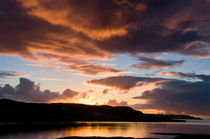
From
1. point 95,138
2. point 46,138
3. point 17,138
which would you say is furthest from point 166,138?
point 17,138

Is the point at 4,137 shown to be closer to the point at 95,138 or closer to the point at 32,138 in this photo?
the point at 32,138

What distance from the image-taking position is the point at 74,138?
229ft

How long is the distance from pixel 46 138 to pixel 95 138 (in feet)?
53.8

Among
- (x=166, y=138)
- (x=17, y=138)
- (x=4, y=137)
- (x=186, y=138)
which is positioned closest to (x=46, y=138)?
(x=17, y=138)

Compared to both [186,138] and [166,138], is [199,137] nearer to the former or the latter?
[186,138]

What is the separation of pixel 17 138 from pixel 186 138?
54.4m

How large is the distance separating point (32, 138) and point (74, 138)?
14760 mm

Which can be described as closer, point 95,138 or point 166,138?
point 95,138

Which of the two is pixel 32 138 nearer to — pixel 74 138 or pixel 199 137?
pixel 74 138

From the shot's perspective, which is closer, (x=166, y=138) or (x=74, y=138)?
(x=74, y=138)

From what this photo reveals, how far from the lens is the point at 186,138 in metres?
72.8

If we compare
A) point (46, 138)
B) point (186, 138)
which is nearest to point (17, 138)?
point (46, 138)

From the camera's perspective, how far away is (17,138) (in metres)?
72.7

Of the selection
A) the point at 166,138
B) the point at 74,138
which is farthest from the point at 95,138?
the point at 166,138
